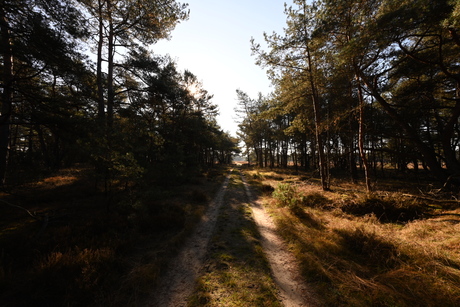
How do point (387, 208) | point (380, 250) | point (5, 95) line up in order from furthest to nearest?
1. point (387, 208)
2. point (5, 95)
3. point (380, 250)

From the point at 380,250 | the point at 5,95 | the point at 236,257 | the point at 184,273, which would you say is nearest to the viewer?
the point at 184,273

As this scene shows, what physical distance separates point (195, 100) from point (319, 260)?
2280 centimetres

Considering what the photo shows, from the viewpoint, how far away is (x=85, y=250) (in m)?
4.09

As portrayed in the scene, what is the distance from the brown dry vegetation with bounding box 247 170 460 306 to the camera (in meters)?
3.13

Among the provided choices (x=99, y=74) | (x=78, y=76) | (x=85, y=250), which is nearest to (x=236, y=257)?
(x=85, y=250)

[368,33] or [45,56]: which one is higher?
[368,33]

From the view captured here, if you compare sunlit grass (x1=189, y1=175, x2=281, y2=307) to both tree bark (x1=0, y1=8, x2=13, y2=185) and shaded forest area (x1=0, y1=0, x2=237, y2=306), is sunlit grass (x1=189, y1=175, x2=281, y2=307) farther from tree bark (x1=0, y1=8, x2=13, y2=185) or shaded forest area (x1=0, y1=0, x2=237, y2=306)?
tree bark (x1=0, y1=8, x2=13, y2=185)

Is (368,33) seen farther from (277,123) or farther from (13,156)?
(277,123)

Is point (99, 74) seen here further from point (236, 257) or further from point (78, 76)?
point (236, 257)

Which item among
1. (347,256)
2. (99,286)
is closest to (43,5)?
(99,286)

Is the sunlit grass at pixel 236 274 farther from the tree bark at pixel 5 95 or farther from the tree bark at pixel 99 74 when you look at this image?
the tree bark at pixel 99 74

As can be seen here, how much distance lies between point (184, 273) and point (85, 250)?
260 centimetres

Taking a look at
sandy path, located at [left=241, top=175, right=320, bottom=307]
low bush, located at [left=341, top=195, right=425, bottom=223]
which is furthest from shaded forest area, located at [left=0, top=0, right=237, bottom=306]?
low bush, located at [left=341, top=195, right=425, bottom=223]

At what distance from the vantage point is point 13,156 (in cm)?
688
